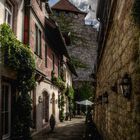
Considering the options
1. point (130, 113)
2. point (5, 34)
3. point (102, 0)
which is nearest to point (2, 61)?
point (5, 34)

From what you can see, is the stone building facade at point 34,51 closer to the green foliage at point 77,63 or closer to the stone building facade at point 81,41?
the stone building facade at point 81,41

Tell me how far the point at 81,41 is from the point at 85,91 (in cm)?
961

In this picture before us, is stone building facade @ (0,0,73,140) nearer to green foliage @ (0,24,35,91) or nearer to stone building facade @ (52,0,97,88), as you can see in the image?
green foliage @ (0,24,35,91)

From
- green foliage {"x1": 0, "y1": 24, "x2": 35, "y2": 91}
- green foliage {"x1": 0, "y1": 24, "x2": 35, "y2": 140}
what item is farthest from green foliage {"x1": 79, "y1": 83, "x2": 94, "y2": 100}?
green foliage {"x1": 0, "y1": 24, "x2": 35, "y2": 140}

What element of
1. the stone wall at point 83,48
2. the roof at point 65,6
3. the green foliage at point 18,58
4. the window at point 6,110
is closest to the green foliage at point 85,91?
the stone wall at point 83,48

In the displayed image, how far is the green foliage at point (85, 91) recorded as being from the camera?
35.6 m

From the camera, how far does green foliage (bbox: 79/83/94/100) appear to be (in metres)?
35.6

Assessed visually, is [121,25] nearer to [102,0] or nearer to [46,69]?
[102,0]

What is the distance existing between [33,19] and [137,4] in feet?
32.9

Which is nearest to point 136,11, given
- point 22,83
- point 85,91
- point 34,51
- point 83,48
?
point 22,83

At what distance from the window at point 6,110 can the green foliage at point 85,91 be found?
86.0 ft

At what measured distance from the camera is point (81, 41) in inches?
1689

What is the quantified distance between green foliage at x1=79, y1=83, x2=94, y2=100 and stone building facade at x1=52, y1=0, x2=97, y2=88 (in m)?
1.01

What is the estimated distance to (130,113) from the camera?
4.08 m
